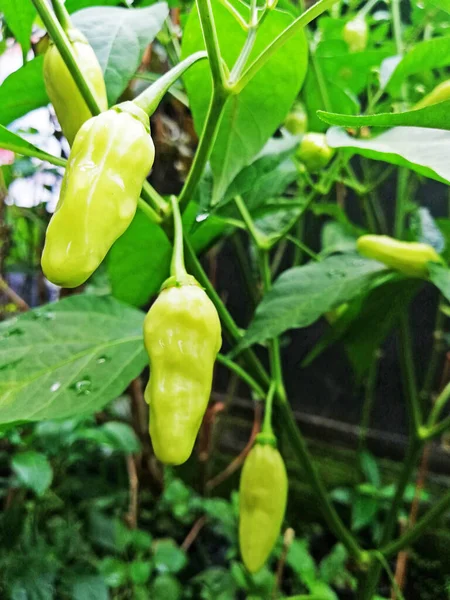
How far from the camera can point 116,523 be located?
0.87 meters

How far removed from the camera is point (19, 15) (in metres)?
0.38

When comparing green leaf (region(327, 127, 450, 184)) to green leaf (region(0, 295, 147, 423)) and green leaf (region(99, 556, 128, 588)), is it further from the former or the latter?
green leaf (region(99, 556, 128, 588))

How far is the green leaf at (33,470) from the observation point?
678 millimetres

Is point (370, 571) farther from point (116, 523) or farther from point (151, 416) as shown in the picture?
point (116, 523)

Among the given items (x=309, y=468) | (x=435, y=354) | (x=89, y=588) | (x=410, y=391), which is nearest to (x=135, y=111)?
(x=309, y=468)

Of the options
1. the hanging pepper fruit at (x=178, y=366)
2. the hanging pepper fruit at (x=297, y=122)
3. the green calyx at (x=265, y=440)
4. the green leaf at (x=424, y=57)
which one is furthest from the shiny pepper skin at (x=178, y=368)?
the hanging pepper fruit at (x=297, y=122)

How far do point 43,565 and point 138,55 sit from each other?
0.69 metres

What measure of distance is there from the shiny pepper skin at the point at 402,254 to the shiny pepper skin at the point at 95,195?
0.30 meters

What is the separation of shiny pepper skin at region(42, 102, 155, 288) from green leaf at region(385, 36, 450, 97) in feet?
1.01

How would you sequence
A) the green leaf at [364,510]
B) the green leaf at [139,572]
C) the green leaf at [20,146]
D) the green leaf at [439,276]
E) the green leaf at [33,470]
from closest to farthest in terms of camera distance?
the green leaf at [20,146] < the green leaf at [439,276] < the green leaf at [33,470] < the green leaf at [139,572] < the green leaf at [364,510]

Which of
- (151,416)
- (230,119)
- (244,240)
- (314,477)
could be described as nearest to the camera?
(151,416)

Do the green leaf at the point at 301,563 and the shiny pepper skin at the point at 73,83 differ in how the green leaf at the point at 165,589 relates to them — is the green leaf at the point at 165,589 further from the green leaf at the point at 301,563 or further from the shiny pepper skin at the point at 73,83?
the shiny pepper skin at the point at 73,83

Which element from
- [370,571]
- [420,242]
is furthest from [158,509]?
[420,242]

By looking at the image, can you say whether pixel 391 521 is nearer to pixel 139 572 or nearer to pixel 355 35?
pixel 139 572
